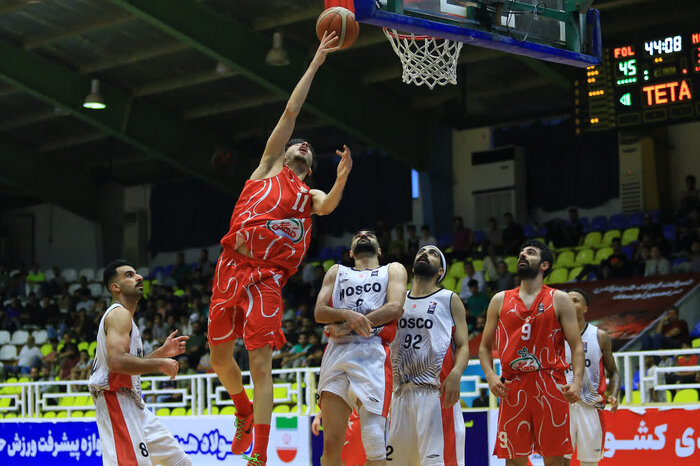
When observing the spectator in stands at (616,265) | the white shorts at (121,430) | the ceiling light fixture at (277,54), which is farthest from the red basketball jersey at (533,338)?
the ceiling light fixture at (277,54)

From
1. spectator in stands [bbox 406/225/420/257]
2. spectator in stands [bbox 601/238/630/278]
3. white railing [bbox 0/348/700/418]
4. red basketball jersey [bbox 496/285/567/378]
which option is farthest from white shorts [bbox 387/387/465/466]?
spectator in stands [bbox 406/225/420/257]

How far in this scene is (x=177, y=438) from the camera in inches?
590

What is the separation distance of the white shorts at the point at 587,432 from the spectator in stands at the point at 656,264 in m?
8.44

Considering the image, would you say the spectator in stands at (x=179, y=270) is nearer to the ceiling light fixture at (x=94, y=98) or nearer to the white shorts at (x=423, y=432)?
the ceiling light fixture at (x=94, y=98)

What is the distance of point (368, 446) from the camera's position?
22.5 feet

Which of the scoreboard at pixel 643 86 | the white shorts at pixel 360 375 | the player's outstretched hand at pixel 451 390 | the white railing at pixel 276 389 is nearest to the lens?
the white shorts at pixel 360 375

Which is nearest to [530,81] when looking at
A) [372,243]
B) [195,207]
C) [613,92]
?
[613,92]

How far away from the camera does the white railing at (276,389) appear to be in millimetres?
11430

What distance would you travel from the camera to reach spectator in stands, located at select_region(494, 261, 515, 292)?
58.4ft

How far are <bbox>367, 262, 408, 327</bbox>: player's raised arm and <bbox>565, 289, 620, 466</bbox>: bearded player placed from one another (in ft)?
7.90

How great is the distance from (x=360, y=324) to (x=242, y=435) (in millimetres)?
1059

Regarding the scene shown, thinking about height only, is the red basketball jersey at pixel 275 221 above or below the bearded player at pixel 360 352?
above

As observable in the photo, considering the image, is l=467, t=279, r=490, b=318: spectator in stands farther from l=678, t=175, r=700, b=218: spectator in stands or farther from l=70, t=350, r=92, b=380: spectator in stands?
l=70, t=350, r=92, b=380: spectator in stands

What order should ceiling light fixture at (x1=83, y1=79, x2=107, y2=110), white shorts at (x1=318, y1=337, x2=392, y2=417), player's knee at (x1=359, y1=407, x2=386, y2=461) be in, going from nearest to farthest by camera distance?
player's knee at (x1=359, y1=407, x2=386, y2=461)
white shorts at (x1=318, y1=337, x2=392, y2=417)
ceiling light fixture at (x1=83, y1=79, x2=107, y2=110)
